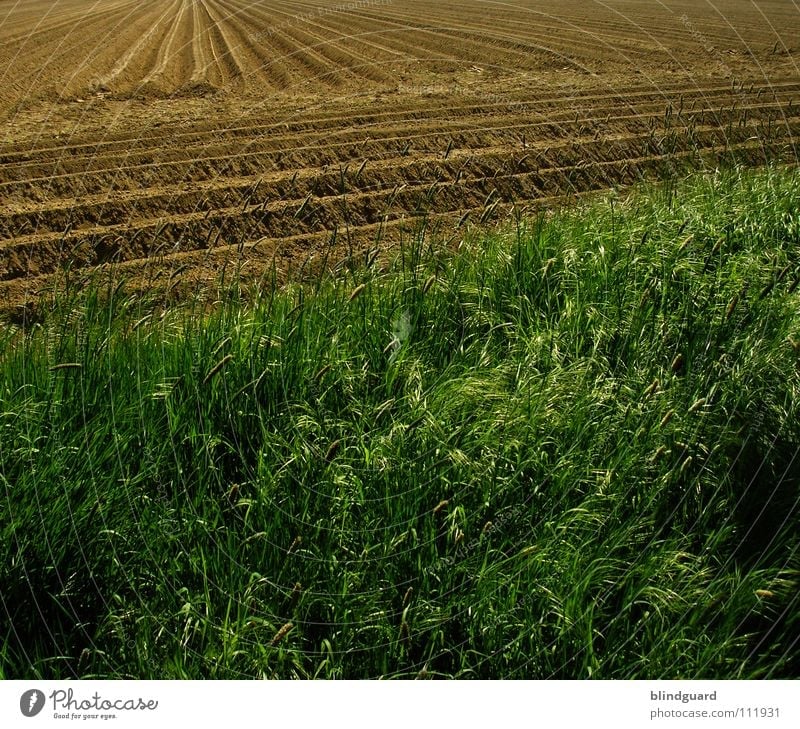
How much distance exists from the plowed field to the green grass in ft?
2.59

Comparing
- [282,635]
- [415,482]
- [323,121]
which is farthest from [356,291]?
[323,121]

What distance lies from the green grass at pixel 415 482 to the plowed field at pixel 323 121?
789 millimetres

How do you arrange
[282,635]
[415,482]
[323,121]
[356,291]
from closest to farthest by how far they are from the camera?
[282,635] → [415,482] → [356,291] → [323,121]

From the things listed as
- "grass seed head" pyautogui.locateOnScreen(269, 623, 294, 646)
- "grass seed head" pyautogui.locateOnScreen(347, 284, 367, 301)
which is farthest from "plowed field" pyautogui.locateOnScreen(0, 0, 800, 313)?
"grass seed head" pyautogui.locateOnScreen(269, 623, 294, 646)

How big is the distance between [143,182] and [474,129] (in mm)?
3209

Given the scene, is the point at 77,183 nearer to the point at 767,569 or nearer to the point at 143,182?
the point at 143,182

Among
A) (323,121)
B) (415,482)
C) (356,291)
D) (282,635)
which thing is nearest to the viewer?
(282,635)

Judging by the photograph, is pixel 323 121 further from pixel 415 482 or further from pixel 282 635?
pixel 282 635

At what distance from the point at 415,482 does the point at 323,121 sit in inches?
225

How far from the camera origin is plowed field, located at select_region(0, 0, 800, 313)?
6414mm

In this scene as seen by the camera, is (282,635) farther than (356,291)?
No

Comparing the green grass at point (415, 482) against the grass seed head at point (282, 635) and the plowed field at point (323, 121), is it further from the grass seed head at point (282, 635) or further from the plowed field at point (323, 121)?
the plowed field at point (323, 121)

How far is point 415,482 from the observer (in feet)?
11.4

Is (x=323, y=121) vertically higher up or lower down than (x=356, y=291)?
higher up
